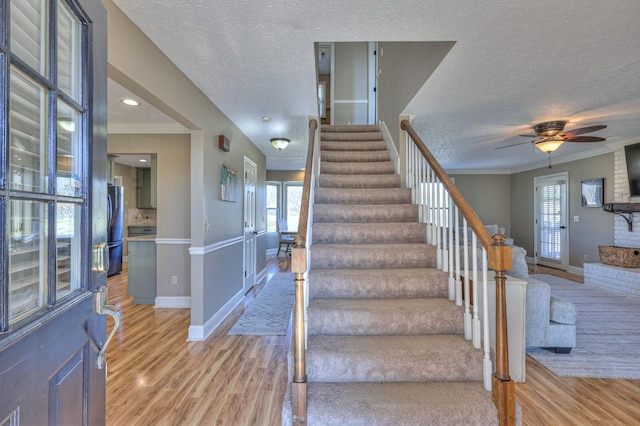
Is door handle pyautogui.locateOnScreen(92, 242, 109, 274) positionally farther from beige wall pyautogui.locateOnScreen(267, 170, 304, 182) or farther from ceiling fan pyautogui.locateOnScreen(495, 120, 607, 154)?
beige wall pyautogui.locateOnScreen(267, 170, 304, 182)

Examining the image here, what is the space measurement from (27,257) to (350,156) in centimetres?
382

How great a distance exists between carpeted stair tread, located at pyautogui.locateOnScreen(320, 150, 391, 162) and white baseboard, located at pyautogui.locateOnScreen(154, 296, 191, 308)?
2.62 m

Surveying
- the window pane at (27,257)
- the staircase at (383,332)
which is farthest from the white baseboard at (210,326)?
the window pane at (27,257)

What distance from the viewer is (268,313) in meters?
3.76

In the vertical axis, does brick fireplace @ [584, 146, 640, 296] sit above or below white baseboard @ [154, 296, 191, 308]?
above

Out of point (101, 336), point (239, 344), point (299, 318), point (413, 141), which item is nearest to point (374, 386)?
point (299, 318)

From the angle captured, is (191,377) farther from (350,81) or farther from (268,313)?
(350,81)

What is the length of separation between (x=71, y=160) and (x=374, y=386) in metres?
1.75

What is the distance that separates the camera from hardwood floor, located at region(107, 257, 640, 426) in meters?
1.89

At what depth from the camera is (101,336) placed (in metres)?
0.95

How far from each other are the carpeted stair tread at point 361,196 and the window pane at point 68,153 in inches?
101

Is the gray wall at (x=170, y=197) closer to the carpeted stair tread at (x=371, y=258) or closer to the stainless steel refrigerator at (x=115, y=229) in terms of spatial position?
the stainless steel refrigerator at (x=115, y=229)

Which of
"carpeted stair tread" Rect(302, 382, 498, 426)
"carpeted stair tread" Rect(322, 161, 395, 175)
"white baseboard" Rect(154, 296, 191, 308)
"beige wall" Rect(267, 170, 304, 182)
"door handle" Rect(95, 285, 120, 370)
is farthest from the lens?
"beige wall" Rect(267, 170, 304, 182)

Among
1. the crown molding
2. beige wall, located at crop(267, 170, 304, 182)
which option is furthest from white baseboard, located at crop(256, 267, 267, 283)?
beige wall, located at crop(267, 170, 304, 182)
